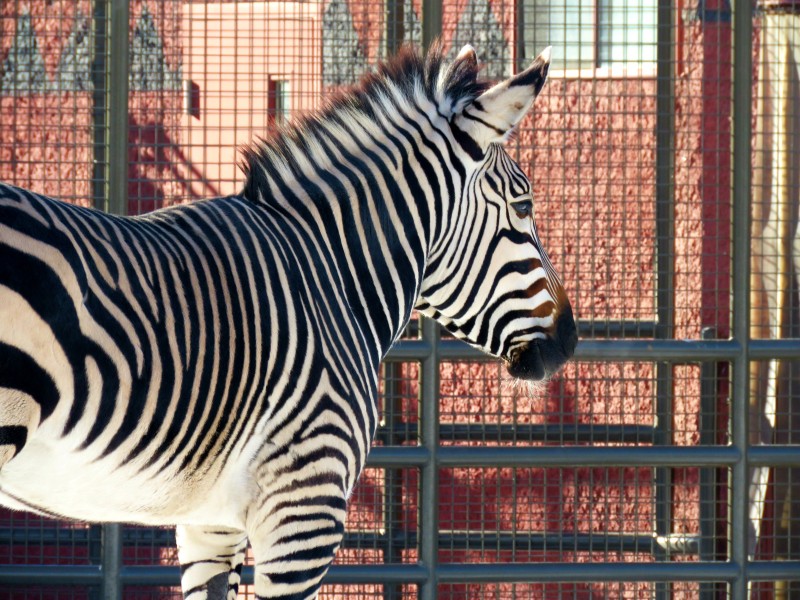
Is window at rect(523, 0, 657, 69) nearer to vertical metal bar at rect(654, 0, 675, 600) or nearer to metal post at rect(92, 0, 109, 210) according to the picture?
vertical metal bar at rect(654, 0, 675, 600)

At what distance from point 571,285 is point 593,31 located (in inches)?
52.7

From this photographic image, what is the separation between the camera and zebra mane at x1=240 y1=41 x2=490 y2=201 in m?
3.10

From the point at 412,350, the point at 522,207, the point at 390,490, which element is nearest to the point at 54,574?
the point at 390,490

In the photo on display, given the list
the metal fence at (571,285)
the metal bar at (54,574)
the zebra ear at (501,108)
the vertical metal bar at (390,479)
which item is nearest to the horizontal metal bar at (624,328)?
the metal fence at (571,285)

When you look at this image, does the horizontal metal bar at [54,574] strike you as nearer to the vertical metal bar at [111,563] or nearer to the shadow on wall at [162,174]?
the vertical metal bar at [111,563]

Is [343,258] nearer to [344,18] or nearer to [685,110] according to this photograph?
[344,18]

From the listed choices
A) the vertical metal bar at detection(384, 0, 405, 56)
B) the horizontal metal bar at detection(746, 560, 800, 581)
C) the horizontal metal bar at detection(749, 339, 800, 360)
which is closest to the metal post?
the vertical metal bar at detection(384, 0, 405, 56)

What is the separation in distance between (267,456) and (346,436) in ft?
0.75

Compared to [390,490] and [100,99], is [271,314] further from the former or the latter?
[100,99]

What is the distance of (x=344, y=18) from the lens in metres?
5.17

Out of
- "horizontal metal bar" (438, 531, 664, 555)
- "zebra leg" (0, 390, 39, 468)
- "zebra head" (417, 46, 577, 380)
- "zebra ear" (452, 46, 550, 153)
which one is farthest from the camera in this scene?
"horizontal metal bar" (438, 531, 664, 555)

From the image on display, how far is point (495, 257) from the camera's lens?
325cm

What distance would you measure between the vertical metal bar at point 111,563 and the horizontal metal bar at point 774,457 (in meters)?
2.77

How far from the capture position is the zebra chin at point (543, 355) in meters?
3.30
